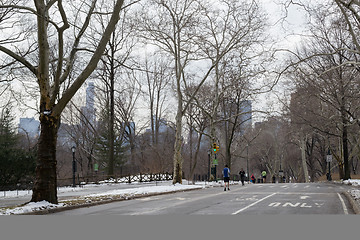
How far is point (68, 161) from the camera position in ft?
268

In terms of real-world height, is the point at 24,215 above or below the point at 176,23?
below

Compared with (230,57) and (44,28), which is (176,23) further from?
(44,28)

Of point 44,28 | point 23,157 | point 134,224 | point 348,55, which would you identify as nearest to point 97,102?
point 23,157

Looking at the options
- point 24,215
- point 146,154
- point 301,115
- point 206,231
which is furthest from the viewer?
point 146,154

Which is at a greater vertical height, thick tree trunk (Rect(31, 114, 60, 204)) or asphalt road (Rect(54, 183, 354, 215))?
thick tree trunk (Rect(31, 114, 60, 204))

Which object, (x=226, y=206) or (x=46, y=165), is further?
(x=46, y=165)

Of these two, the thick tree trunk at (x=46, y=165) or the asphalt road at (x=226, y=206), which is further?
the thick tree trunk at (x=46, y=165)

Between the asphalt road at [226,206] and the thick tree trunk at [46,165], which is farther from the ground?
the thick tree trunk at [46,165]

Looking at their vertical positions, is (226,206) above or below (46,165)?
below

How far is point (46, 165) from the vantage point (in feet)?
53.1

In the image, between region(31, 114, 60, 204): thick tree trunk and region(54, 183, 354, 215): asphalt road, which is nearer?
region(54, 183, 354, 215): asphalt road

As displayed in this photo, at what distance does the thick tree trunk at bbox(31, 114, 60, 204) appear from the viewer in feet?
52.3

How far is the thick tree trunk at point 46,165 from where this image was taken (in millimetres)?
15938

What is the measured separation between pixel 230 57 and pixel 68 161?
49341mm
